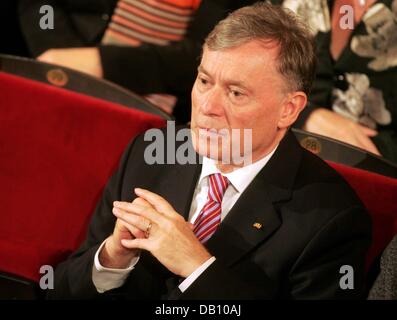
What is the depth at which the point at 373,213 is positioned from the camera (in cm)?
127

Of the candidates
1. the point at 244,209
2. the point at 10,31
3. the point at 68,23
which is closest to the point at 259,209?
the point at 244,209

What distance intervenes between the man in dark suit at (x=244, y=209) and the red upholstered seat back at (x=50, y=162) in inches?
6.2

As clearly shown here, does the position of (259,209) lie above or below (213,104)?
below

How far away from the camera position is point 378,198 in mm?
1246

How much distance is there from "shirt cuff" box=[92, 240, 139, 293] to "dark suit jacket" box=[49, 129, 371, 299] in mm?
12

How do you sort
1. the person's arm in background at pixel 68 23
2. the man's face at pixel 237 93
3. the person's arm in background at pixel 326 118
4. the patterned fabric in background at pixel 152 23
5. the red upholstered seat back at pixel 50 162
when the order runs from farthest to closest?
1. the person's arm in background at pixel 68 23
2. the patterned fabric in background at pixel 152 23
3. the person's arm in background at pixel 326 118
4. the red upholstered seat back at pixel 50 162
5. the man's face at pixel 237 93

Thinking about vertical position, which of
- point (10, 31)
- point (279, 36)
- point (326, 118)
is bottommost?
point (10, 31)

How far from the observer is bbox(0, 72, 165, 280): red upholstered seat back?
4.55 ft

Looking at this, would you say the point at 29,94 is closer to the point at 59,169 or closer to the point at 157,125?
the point at 59,169

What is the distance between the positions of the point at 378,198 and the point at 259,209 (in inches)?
8.8

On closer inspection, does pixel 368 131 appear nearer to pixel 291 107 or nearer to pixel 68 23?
Answer: pixel 291 107

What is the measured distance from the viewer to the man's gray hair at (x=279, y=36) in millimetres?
1102

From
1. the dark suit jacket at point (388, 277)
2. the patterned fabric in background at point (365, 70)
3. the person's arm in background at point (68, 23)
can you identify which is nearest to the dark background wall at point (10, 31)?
the person's arm in background at point (68, 23)

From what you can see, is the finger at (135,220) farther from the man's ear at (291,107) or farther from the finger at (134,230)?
the man's ear at (291,107)
